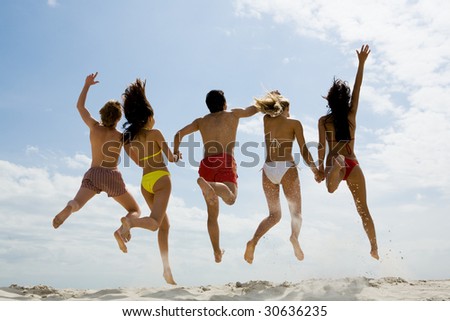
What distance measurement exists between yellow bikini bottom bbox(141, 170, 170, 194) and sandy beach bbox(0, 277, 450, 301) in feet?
5.43

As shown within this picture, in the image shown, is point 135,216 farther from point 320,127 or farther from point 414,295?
point 414,295

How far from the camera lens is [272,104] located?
9203 mm

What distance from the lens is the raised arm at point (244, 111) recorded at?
9.20 meters

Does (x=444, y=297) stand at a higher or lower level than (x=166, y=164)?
lower

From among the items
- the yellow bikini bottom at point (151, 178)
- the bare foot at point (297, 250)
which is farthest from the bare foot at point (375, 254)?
the yellow bikini bottom at point (151, 178)

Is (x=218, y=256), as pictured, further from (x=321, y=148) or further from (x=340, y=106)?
(x=340, y=106)

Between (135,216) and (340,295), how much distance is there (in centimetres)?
341

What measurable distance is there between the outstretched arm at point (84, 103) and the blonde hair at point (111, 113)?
0.26m

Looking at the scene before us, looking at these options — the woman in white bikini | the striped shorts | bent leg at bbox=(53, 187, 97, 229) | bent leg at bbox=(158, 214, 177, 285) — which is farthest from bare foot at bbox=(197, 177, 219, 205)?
bent leg at bbox=(53, 187, 97, 229)

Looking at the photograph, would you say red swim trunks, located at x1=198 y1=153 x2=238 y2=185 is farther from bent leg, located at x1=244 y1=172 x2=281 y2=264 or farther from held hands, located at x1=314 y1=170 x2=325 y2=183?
held hands, located at x1=314 y1=170 x2=325 y2=183

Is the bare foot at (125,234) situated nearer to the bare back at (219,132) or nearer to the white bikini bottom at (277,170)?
the bare back at (219,132)
